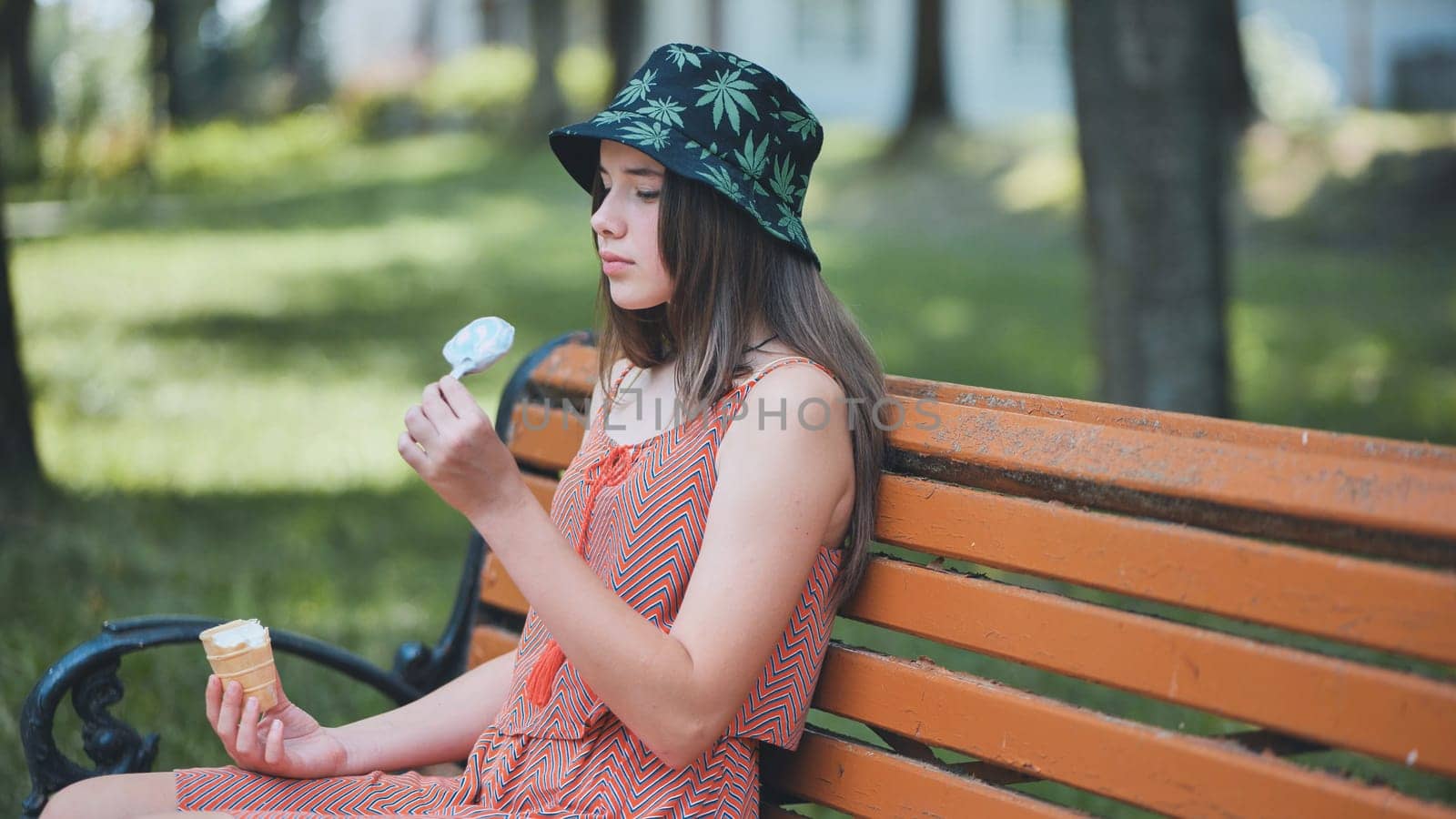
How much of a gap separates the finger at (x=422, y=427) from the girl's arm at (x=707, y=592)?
0.04m

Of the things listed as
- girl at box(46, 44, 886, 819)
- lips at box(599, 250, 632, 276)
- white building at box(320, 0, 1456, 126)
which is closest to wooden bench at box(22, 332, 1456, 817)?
girl at box(46, 44, 886, 819)

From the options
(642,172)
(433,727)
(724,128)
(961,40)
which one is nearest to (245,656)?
(433,727)

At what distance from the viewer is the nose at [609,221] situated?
2090mm

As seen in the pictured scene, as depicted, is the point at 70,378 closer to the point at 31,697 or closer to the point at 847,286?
the point at 847,286

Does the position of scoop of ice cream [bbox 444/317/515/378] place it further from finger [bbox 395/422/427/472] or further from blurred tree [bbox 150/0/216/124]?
blurred tree [bbox 150/0/216/124]

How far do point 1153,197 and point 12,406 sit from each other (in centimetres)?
437

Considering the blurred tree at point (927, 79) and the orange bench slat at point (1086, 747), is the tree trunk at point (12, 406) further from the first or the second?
the blurred tree at point (927, 79)

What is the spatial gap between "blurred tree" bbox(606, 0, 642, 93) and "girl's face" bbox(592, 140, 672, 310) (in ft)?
62.4

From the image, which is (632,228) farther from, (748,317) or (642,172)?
(748,317)

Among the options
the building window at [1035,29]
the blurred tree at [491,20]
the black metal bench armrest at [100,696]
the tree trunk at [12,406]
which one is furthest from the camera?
the blurred tree at [491,20]

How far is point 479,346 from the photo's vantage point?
79.3 inches

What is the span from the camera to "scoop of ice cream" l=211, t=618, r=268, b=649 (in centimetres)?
210

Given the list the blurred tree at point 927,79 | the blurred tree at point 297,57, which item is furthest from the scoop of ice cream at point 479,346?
the blurred tree at point 297,57

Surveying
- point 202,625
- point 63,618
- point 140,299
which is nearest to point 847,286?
point 140,299
